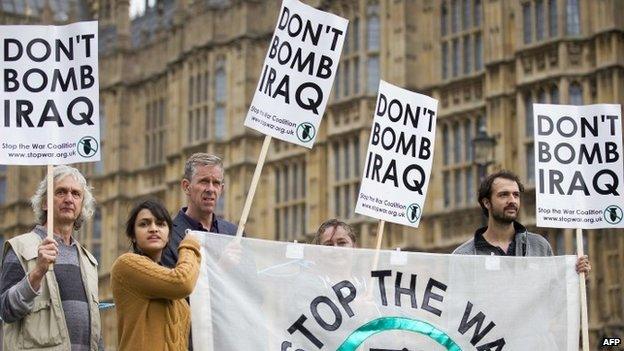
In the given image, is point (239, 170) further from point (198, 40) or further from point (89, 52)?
point (89, 52)

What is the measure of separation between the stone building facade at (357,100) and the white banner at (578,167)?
13.8 metres

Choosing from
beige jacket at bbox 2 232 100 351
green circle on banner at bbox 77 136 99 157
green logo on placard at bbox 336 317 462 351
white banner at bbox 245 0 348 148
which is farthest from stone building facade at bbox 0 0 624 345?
beige jacket at bbox 2 232 100 351

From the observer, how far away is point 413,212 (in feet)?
33.1

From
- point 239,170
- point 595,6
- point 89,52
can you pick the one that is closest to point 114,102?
point 239,170

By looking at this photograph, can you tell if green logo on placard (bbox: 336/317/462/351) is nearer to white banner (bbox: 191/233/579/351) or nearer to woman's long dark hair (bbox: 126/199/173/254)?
white banner (bbox: 191/233/579/351)

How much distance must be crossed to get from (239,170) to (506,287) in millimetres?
24289

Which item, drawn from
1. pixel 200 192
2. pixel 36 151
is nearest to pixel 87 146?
pixel 36 151

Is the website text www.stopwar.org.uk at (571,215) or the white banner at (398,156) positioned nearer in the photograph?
the website text www.stopwar.org.uk at (571,215)

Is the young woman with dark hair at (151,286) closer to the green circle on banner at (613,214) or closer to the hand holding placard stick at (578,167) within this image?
the hand holding placard stick at (578,167)

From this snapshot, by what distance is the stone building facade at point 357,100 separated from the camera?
2445 centimetres

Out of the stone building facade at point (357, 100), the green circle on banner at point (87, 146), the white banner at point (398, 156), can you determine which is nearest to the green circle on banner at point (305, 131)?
the white banner at point (398, 156)

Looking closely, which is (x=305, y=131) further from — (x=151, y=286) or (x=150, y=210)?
(x=151, y=286)

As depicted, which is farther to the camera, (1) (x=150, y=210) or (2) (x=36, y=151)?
(2) (x=36, y=151)

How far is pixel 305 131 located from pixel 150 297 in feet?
8.96
